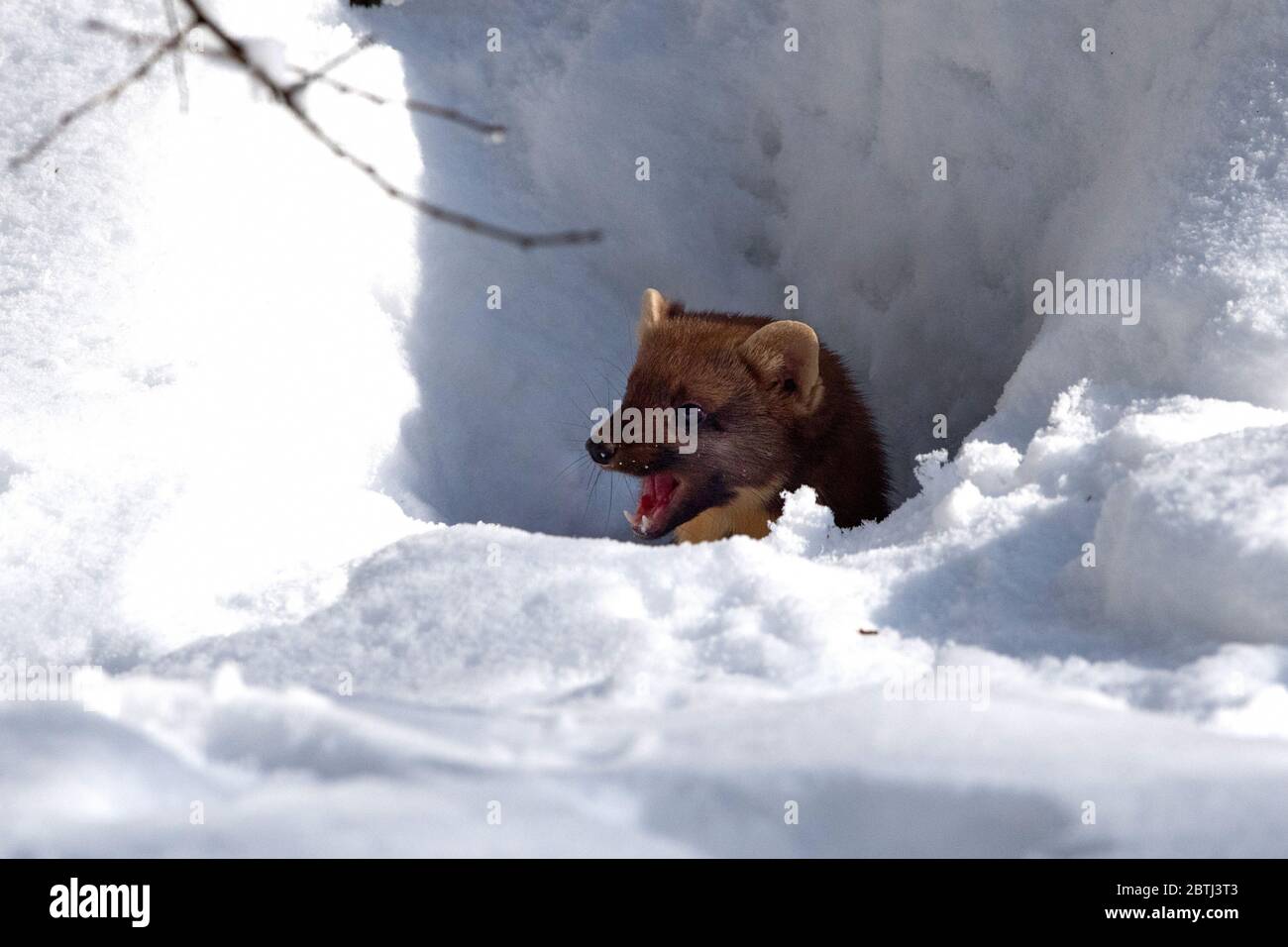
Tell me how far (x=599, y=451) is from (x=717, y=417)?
467mm

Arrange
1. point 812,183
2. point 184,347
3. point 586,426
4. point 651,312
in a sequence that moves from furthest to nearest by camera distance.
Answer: point 812,183 < point 586,426 < point 651,312 < point 184,347

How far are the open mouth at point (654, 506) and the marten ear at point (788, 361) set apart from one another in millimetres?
499

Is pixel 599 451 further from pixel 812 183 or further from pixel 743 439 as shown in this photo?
pixel 812 183

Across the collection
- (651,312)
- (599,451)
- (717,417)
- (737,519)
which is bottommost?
(737,519)

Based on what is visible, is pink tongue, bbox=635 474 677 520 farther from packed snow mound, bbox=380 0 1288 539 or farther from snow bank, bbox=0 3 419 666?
snow bank, bbox=0 3 419 666

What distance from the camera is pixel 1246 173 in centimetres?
373

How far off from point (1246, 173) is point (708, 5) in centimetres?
262

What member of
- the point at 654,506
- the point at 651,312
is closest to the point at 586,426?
the point at 651,312

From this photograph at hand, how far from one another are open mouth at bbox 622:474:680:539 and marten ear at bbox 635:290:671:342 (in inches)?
23.2

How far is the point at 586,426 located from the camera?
5270 millimetres

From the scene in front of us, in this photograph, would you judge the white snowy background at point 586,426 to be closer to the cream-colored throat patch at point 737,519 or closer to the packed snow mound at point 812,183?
the packed snow mound at point 812,183

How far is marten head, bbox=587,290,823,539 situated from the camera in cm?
448

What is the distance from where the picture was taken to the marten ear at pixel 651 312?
4.86m
